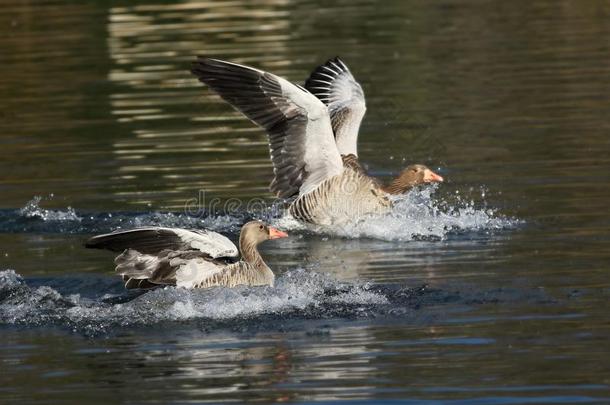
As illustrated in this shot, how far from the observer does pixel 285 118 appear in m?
14.8

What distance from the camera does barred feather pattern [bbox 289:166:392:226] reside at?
1562 centimetres

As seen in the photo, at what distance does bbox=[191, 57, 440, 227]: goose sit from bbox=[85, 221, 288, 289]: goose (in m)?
2.79

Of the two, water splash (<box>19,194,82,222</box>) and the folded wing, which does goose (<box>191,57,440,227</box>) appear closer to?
water splash (<box>19,194,82,222</box>)

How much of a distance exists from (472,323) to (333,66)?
7.25 metres

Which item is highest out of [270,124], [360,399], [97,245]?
[270,124]

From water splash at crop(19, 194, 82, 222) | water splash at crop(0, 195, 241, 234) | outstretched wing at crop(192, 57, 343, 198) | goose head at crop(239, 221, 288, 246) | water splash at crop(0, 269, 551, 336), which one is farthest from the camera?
water splash at crop(19, 194, 82, 222)

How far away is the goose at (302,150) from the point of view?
14484 millimetres

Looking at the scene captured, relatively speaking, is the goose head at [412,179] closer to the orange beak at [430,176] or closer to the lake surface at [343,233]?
the orange beak at [430,176]

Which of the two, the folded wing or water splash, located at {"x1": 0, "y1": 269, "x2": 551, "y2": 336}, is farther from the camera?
the folded wing

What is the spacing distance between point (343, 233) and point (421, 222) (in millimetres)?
1021

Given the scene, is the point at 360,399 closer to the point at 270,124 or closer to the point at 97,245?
the point at 97,245

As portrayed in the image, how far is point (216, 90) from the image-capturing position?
1469cm

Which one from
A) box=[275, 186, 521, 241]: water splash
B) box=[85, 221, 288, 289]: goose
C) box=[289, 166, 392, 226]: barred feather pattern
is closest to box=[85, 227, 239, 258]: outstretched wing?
box=[85, 221, 288, 289]: goose

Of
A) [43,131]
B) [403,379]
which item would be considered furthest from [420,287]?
[43,131]
